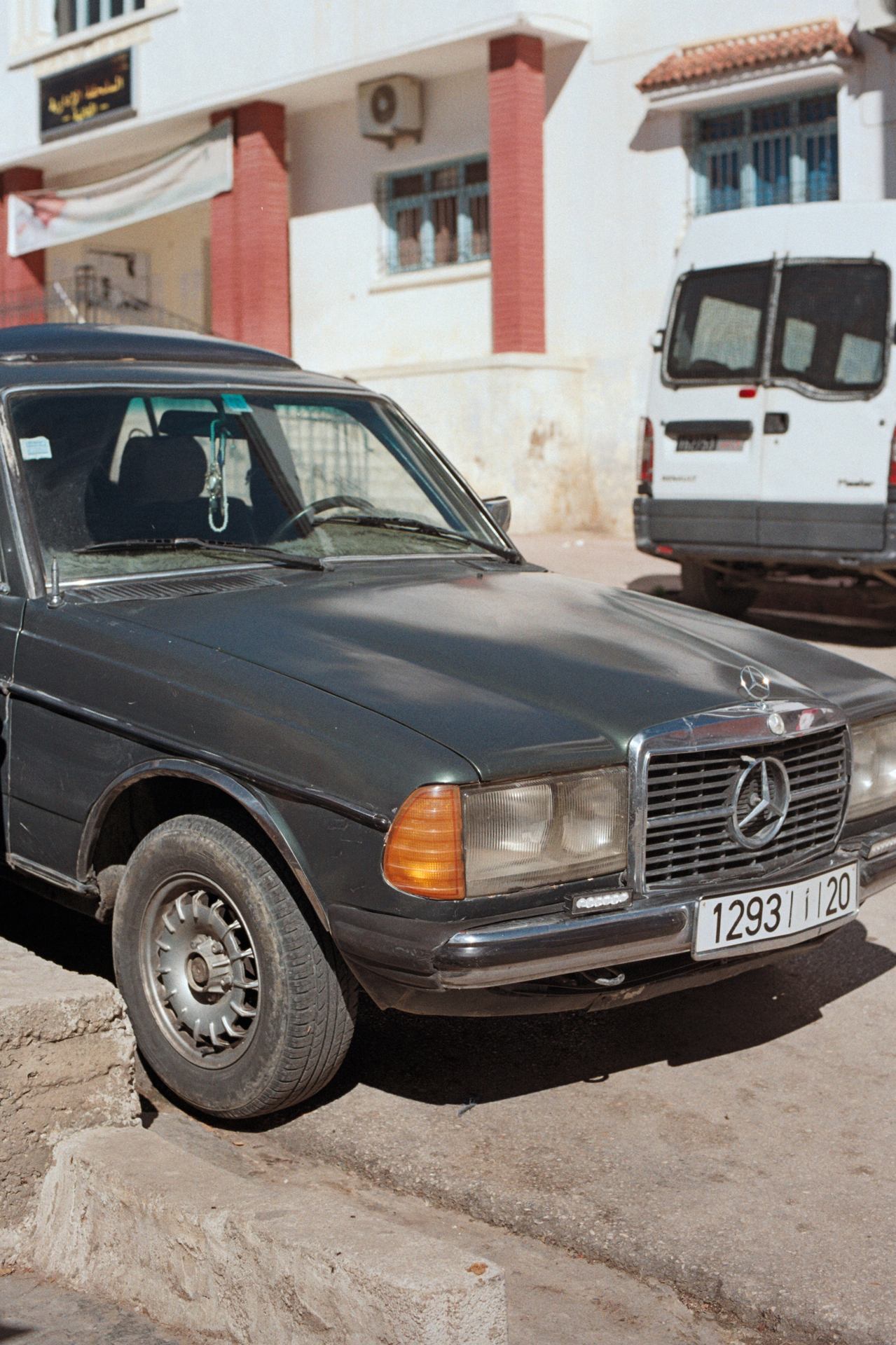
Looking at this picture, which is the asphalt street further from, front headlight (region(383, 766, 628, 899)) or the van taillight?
the van taillight

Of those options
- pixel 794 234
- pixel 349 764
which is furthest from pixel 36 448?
pixel 794 234

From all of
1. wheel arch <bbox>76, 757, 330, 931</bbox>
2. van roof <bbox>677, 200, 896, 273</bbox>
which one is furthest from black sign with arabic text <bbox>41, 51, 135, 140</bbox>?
wheel arch <bbox>76, 757, 330, 931</bbox>

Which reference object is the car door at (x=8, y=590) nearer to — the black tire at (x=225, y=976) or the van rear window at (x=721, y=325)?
the black tire at (x=225, y=976)

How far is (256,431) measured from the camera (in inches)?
189

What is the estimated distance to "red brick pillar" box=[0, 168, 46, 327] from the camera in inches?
1029

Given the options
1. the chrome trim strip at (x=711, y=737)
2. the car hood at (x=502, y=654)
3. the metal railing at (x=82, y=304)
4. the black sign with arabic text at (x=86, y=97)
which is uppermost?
the black sign with arabic text at (x=86, y=97)

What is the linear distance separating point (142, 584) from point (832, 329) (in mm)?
7020

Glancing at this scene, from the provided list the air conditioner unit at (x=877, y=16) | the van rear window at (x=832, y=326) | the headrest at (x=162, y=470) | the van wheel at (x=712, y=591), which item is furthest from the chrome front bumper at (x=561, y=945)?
the air conditioner unit at (x=877, y=16)

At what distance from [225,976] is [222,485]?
1.54m

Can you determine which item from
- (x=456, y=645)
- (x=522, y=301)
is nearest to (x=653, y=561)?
(x=522, y=301)

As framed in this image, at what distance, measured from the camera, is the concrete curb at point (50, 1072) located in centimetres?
318

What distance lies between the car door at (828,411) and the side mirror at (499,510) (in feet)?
16.8

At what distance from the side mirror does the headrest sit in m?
1.05

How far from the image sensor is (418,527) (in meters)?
4.87
